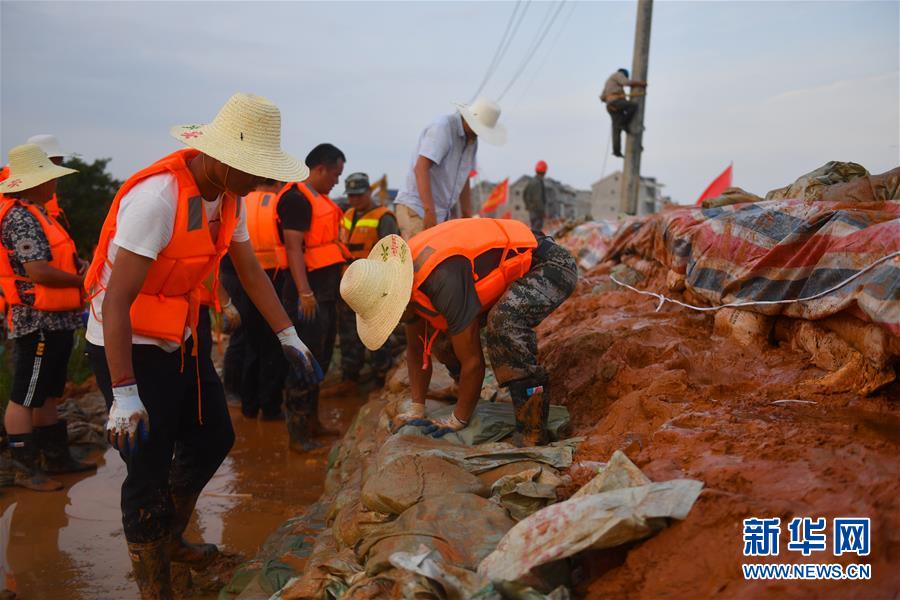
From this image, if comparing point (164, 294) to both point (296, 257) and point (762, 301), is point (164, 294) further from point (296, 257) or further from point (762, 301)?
point (762, 301)

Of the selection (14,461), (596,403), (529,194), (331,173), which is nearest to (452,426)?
(596,403)

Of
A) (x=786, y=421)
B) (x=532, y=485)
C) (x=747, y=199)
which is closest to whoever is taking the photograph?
(x=532, y=485)

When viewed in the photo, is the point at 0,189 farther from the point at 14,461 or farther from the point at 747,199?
the point at 747,199

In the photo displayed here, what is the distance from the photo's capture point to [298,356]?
3236 mm

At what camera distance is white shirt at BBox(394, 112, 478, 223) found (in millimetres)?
4719

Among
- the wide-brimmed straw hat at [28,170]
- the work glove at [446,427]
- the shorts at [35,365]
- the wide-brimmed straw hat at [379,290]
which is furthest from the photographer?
the shorts at [35,365]

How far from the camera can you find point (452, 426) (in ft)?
11.0

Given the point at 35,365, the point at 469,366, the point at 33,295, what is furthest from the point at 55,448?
the point at 469,366

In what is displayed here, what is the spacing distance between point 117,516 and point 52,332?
1227 mm

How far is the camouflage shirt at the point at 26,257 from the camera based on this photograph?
13.6 ft

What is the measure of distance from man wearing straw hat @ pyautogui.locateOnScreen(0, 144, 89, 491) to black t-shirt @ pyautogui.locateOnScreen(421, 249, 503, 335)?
8.38 feet

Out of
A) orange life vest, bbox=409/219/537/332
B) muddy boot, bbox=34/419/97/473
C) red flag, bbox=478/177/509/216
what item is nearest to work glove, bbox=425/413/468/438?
orange life vest, bbox=409/219/537/332

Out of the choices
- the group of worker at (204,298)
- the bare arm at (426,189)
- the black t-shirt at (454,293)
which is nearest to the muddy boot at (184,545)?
the group of worker at (204,298)

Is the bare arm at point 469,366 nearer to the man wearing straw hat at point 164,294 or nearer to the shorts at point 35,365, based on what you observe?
the man wearing straw hat at point 164,294
